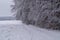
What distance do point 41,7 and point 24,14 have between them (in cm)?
178

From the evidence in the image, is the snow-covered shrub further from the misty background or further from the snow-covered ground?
the misty background

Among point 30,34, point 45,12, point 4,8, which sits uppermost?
point 45,12

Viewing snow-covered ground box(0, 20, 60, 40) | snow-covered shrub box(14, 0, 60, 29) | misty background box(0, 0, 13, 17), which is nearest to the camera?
snow-covered ground box(0, 20, 60, 40)

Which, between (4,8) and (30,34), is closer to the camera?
(30,34)

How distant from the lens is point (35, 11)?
6.22m

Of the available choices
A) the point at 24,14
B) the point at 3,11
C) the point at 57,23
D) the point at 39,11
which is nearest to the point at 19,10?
the point at 24,14

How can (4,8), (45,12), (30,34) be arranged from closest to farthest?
(30,34), (45,12), (4,8)

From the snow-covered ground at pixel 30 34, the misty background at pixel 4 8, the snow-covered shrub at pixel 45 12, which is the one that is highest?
the snow-covered shrub at pixel 45 12

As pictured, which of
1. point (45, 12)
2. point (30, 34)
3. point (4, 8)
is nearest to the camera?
point (30, 34)

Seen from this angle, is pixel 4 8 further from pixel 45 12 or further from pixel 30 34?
pixel 30 34

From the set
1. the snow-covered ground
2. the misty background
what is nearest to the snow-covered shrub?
the snow-covered ground

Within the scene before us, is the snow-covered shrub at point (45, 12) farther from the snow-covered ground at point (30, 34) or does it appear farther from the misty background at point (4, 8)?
the misty background at point (4, 8)

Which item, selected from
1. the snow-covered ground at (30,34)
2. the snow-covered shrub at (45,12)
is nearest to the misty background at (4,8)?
the snow-covered shrub at (45,12)

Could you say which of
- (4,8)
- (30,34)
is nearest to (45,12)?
(30,34)
